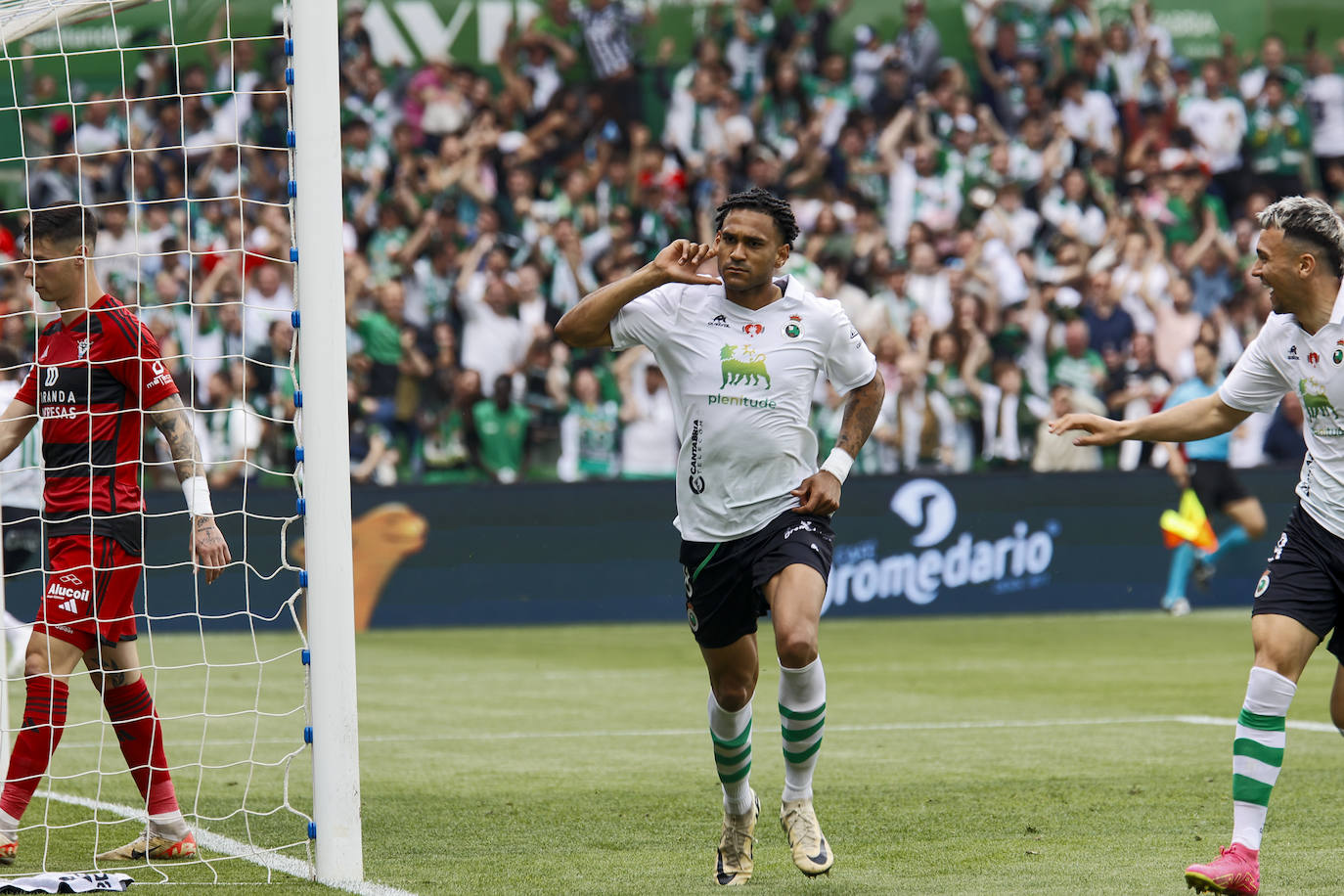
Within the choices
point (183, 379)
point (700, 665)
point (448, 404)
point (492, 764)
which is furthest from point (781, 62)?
point (492, 764)

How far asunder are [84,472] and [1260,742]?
164 inches

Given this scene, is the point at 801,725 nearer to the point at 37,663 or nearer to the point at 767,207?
the point at 767,207

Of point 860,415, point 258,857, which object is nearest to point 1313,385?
point 860,415

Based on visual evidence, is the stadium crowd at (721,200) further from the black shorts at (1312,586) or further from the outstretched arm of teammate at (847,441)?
the black shorts at (1312,586)

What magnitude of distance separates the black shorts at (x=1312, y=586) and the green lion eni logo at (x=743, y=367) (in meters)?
1.82

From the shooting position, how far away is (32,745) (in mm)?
6383

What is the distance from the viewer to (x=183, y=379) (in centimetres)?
1764

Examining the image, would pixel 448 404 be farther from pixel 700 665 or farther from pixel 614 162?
pixel 700 665

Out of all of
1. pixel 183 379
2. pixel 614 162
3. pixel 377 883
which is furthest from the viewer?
pixel 614 162

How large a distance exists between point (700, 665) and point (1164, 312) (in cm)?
863

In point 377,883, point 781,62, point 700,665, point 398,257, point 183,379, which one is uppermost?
point 781,62

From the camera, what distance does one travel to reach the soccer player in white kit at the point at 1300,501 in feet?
18.8

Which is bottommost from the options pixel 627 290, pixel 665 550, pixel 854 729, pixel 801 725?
pixel 854 729

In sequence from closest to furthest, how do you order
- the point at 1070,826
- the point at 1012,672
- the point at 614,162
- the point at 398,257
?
the point at 1070,826 → the point at 1012,672 → the point at 398,257 → the point at 614,162
